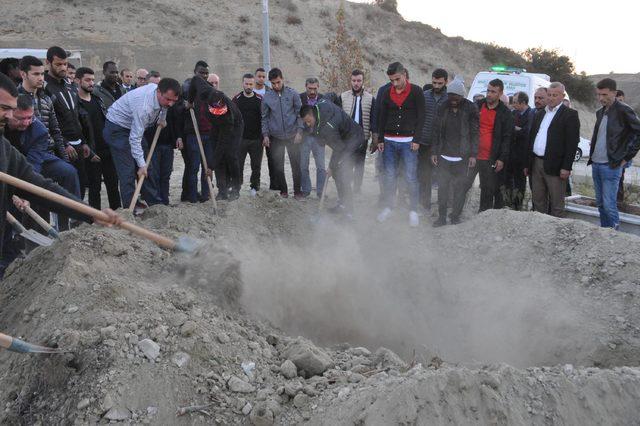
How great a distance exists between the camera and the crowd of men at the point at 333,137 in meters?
6.05

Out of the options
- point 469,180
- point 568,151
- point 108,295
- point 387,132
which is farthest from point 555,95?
point 108,295

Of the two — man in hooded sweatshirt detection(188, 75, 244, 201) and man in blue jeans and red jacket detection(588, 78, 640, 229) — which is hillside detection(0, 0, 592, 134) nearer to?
man in hooded sweatshirt detection(188, 75, 244, 201)

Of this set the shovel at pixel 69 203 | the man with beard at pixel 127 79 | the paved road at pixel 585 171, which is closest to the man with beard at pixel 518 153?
the paved road at pixel 585 171

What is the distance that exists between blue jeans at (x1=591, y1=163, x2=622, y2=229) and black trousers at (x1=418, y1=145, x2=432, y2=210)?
2197mm

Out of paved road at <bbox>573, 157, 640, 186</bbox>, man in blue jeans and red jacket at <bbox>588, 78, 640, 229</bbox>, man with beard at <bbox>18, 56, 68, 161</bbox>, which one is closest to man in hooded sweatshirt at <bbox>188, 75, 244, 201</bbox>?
man with beard at <bbox>18, 56, 68, 161</bbox>

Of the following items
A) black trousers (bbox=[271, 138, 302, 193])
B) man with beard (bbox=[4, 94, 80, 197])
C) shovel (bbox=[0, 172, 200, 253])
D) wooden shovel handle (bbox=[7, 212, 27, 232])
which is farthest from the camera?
black trousers (bbox=[271, 138, 302, 193])

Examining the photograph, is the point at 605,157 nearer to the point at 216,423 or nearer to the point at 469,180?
the point at 469,180

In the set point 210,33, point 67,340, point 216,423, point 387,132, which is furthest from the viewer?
point 210,33

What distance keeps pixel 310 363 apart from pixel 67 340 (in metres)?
1.41

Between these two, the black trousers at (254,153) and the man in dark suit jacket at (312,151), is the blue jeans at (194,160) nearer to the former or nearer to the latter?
the black trousers at (254,153)

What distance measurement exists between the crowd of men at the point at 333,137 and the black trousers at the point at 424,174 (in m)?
0.02

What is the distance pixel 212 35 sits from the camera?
89.5 feet

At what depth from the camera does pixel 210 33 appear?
89.8ft

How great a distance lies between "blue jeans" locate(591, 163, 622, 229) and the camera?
6465 mm
